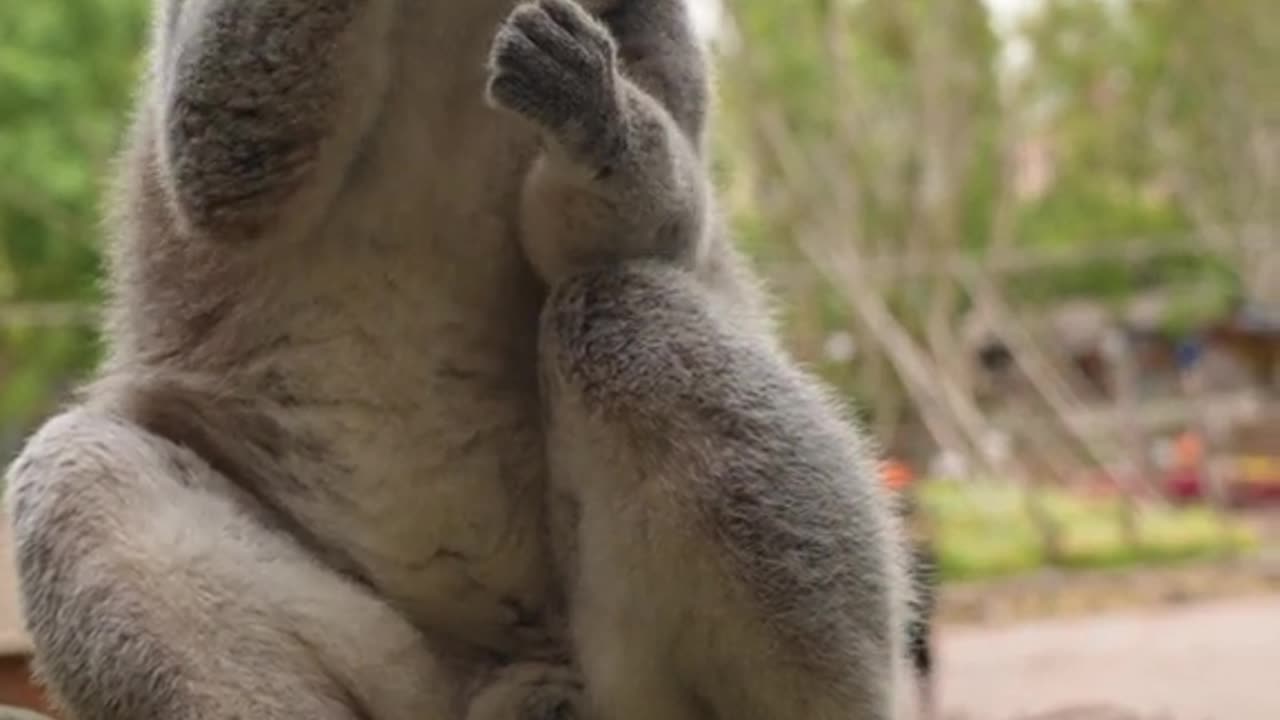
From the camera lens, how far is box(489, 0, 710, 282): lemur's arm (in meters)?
2.71

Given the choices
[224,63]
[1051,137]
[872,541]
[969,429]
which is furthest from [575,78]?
[1051,137]

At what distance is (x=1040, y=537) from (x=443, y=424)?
15.4 metres

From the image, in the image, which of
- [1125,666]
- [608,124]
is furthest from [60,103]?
[608,124]

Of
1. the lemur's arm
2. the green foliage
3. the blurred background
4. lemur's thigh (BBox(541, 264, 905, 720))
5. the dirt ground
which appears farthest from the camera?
the green foliage

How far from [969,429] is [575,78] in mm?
15392

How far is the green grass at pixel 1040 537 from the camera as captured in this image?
58.3 ft

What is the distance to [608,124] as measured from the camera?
276 centimetres

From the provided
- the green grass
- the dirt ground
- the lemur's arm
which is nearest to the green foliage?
the green grass

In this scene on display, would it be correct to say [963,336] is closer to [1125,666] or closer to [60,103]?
[60,103]

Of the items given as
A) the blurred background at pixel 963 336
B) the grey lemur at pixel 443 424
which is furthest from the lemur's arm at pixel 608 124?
the blurred background at pixel 963 336

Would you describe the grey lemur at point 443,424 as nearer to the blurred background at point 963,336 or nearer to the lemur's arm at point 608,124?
the lemur's arm at point 608,124

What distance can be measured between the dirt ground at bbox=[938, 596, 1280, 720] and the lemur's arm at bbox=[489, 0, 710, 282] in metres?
3.92

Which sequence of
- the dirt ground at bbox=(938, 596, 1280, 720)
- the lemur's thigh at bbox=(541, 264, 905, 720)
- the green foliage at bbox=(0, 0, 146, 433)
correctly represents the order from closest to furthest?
the lemur's thigh at bbox=(541, 264, 905, 720) → the dirt ground at bbox=(938, 596, 1280, 720) → the green foliage at bbox=(0, 0, 146, 433)

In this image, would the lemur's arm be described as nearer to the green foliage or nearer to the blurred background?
the blurred background
